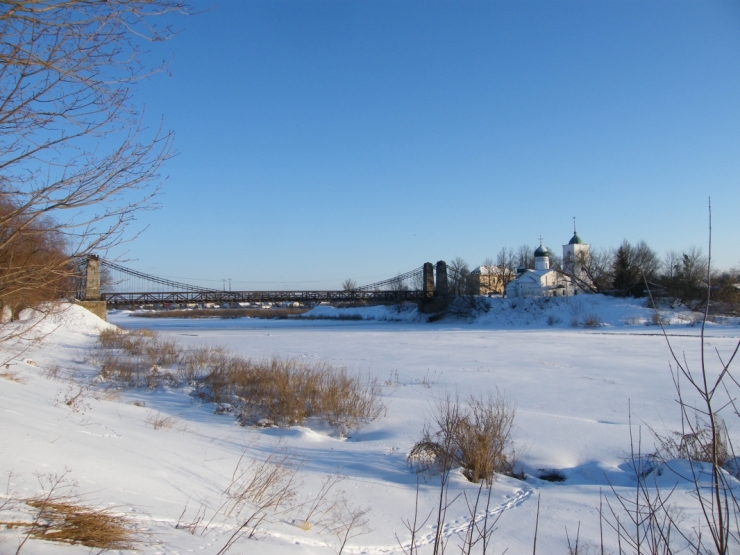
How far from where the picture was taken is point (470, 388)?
12.3 meters

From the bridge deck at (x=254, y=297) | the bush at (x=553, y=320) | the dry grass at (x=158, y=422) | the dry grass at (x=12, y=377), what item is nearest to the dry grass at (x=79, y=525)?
the dry grass at (x=158, y=422)

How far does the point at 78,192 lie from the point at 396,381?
10376 millimetres

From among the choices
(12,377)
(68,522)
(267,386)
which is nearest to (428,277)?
(267,386)

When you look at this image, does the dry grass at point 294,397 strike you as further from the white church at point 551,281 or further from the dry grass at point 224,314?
the dry grass at point 224,314

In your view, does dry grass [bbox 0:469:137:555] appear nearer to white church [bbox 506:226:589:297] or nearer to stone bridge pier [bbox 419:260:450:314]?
stone bridge pier [bbox 419:260:450:314]

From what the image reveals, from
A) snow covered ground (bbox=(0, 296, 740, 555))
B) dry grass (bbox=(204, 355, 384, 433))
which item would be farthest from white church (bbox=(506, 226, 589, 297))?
dry grass (bbox=(204, 355, 384, 433))

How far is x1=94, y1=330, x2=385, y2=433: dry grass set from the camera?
9.37 m

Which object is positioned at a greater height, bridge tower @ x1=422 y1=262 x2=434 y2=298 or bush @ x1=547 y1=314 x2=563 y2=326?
bridge tower @ x1=422 y1=262 x2=434 y2=298

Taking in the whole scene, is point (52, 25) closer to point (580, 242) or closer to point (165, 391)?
point (165, 391)

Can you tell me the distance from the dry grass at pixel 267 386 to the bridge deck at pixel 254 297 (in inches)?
1619

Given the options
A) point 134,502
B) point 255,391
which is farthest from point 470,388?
point 134,502

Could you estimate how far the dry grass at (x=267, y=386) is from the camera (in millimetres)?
9367

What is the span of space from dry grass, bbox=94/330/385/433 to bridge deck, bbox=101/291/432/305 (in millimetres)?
41123

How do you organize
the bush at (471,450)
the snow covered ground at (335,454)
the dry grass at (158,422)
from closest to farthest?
the snow covered ground at (335,454)
the bush at (471,450)
the dry grass at (158,422)
